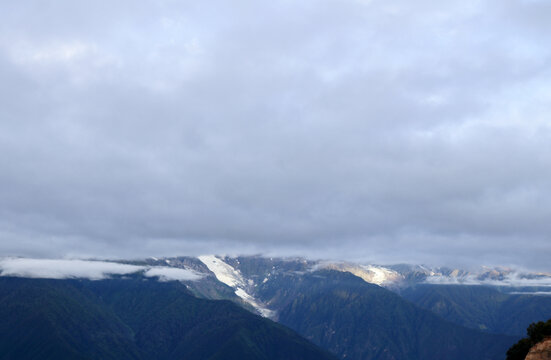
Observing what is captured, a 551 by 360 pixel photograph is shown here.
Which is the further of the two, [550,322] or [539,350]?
[550,322]

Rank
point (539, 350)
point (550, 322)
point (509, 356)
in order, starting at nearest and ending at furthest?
1. point (539, 350)
2. point (550, 322)
3. point (509, 356)

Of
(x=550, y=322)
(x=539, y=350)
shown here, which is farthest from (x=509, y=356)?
(x=539, y=350)

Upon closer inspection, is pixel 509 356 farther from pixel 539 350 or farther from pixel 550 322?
pixel 539 350

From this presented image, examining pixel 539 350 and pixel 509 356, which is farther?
pixel 509 356

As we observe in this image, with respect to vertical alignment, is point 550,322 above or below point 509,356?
above

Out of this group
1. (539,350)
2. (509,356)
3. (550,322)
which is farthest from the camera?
(509,356)
